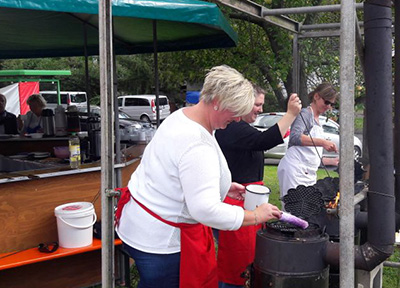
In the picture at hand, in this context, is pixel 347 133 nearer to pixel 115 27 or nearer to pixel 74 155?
pixel 74 155

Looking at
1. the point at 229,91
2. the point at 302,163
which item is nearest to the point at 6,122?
the point at 302,163

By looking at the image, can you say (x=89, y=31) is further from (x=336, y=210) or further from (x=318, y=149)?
(x=336, y=210)

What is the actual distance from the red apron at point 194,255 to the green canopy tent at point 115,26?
6.67ft

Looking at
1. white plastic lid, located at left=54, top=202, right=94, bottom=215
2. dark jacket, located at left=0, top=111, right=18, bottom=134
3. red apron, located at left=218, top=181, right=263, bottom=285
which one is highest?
dark jacket, located at left=0, top=111, right=18, bottom=134

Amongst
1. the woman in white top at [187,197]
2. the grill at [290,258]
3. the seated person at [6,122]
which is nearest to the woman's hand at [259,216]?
the woman in white top at [187,197]

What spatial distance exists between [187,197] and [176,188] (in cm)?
9

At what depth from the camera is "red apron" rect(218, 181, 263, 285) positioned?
3.21 m

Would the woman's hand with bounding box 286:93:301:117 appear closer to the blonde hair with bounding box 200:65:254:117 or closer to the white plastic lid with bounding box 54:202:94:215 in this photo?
the blonde hair with bounding box 200:65:254:117


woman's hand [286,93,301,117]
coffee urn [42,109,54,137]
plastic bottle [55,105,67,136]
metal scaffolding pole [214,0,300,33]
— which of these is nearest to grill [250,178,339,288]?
woman's hand [286,93,301,117]

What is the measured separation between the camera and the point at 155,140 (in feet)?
6.94

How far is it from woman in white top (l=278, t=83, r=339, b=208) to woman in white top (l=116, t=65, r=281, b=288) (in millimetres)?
2090

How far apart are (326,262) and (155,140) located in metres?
1.04

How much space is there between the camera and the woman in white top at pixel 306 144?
4.09 m

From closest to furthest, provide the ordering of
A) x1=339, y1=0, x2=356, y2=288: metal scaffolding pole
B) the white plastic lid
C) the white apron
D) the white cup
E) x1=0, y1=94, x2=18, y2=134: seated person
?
x1=339, y1=0, x2=356, y2=288: metal scaffolding pole, the white cup, the white plastic lid, the white apron, x1=0, y1=94, x2=18, y2=134: seated person
